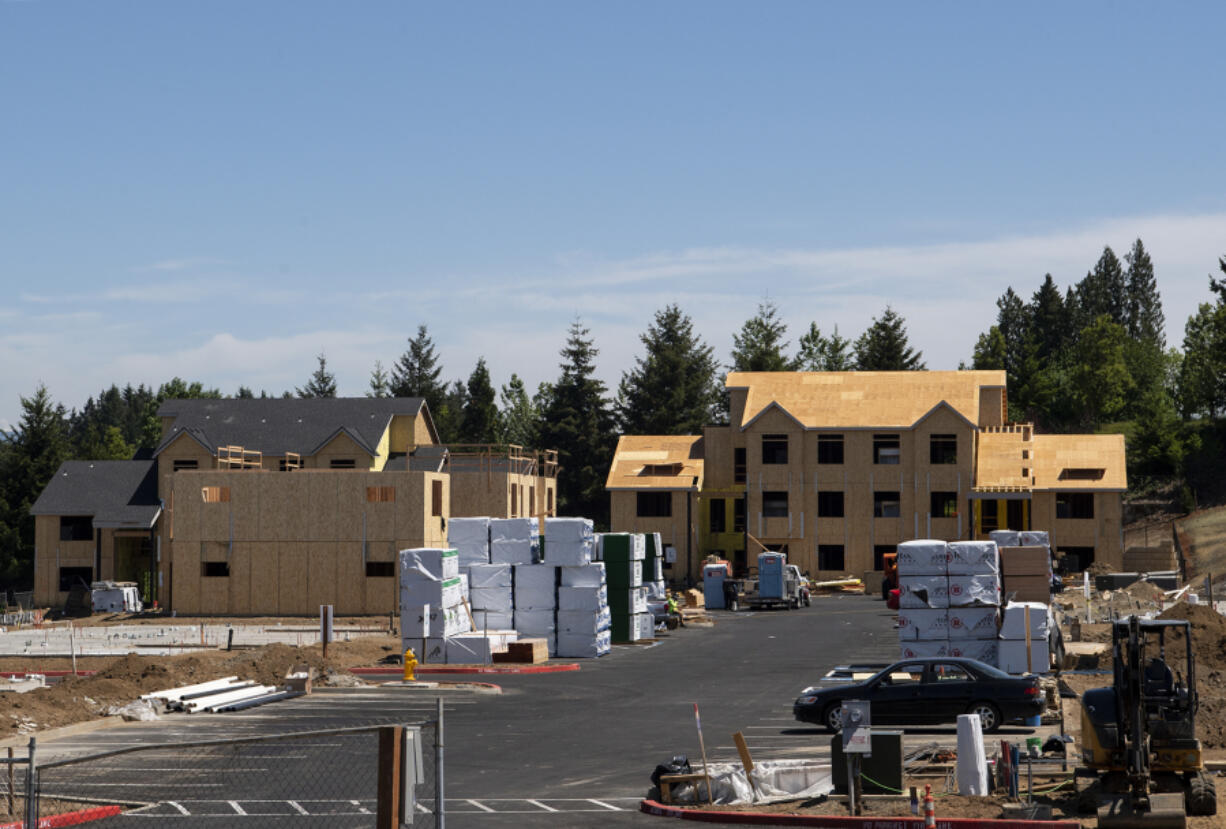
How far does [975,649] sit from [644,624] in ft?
57.2

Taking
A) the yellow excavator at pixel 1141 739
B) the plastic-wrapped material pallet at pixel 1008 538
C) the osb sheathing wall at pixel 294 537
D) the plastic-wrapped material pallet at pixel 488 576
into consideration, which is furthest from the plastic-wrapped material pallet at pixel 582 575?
the yellow excavator at pixel 1141 739

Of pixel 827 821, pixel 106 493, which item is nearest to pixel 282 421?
pixel 106 493

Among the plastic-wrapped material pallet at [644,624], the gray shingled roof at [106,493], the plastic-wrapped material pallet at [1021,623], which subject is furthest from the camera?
the gray shingled roof at [106,493]

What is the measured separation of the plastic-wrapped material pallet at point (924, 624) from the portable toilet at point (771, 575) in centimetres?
3085

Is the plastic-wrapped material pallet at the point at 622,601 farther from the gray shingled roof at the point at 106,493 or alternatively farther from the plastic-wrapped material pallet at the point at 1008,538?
the gray shingled roof at the point at 106,493

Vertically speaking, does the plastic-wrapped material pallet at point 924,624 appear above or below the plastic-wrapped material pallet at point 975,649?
above

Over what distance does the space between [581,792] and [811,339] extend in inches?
4461

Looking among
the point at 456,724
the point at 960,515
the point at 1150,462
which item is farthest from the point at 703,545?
the point at 456,724

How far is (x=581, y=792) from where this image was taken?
20.9 m

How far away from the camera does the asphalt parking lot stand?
1953 centimetres

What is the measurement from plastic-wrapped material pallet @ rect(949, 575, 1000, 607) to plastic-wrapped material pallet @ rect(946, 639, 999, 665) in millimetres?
882

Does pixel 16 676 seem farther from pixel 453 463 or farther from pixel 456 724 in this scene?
pixel 453 463

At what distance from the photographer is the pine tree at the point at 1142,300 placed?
160m

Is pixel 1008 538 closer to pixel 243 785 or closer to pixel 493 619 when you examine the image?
pixel 493 619
